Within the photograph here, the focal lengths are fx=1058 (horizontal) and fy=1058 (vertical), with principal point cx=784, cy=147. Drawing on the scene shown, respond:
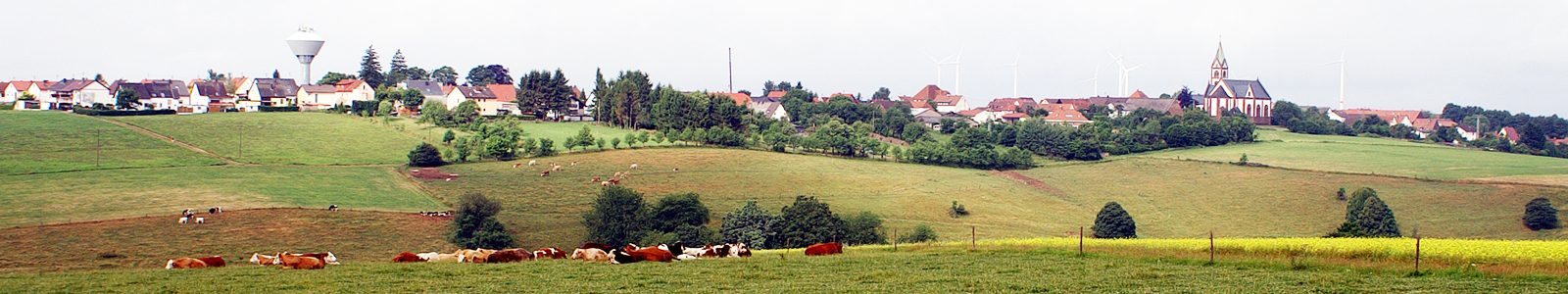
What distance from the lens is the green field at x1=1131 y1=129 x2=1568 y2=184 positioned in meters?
93.4

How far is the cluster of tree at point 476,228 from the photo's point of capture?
53906 mm

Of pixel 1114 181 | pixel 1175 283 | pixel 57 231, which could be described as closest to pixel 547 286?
pixel 1175 283

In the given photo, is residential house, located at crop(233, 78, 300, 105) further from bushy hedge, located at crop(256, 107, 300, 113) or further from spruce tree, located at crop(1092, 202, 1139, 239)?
spruce tree, located at crop(1092, 202, 1139, 239)

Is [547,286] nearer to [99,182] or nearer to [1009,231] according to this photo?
[1009,231]

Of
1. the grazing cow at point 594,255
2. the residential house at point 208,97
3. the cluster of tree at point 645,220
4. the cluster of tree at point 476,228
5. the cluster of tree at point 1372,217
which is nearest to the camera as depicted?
the grazing cow at point 594,255

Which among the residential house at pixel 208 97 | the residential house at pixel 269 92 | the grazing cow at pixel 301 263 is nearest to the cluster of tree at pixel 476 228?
the grazing cow at pixel 301 263

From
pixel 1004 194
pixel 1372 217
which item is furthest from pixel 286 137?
pixel 1372 217

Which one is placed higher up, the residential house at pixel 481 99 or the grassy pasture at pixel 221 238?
the residential house at pixel 481 99

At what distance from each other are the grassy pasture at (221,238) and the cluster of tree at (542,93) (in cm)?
7089

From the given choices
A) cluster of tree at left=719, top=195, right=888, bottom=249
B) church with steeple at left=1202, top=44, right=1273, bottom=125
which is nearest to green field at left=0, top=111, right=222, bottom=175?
cluster of tree at left=719, top=195, right=888, bottom=249

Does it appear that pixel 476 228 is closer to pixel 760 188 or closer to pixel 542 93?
pixel 760 188

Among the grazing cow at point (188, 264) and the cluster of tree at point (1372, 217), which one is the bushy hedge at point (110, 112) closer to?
the grazing cow at point (188, 264)

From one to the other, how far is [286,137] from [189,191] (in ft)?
109

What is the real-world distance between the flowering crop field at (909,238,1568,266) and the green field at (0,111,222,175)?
215 feet
